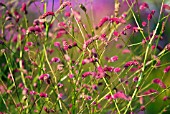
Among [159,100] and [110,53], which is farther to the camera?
[110,53]

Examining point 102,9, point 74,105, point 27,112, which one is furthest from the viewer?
point 102,9

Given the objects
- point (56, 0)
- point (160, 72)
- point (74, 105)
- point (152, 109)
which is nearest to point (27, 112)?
point (74, 105)

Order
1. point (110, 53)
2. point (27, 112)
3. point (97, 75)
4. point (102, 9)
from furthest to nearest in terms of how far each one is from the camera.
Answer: point (102, 9)
point (110, 53)
point (27, 112)
point (97, 75)

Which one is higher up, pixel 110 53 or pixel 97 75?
pixel 97 75

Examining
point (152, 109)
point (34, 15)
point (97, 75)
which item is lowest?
point (152, 109)

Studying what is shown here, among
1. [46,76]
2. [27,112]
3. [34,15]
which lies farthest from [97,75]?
[34,15]

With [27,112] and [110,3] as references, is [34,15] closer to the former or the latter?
[110,3]

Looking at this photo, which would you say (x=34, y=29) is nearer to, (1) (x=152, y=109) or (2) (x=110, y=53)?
(1) (x=152, y=109)

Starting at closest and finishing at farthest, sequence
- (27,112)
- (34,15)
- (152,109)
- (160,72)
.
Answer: (27,112)
(152,109)
(160,72)
(34,15)

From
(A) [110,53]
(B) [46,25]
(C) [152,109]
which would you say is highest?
(B) [46,25]
